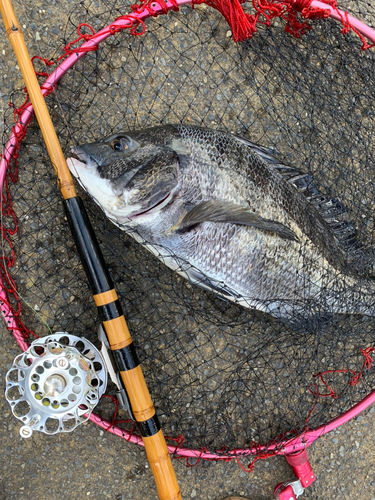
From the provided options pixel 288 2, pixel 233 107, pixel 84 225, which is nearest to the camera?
pixel 84 225

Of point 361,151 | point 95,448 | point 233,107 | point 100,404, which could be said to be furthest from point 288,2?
point 95,448

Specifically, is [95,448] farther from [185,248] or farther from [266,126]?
[266,126]

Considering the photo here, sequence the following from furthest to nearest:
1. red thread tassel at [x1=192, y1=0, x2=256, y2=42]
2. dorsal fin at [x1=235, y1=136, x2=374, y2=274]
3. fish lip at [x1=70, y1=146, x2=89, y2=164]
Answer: dorsal fin at [x1=235, y1=136, x2=374, y2=274], red thread tassel at [x1=192, y1=0, x2=256, y2=42], fish lip at [x1=70, y1=146, x2=89, y2=164]

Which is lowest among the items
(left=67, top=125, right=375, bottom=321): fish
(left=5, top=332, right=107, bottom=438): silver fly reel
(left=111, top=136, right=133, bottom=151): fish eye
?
(left=5, top=332, right=107, bottom=438): silver fly reel

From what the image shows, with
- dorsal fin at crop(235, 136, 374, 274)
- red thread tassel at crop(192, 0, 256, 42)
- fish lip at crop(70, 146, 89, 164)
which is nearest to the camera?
fish lip at crop(70, 146, 89, 164)

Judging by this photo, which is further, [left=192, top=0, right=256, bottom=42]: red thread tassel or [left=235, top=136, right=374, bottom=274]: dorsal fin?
[left=235, top=136, right=374, bottom=274]: dorsal fin

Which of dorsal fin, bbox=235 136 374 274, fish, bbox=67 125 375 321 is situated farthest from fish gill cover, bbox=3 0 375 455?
fish, bbox=67 125 375 321

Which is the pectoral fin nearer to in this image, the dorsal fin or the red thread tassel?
the dorsal fin
